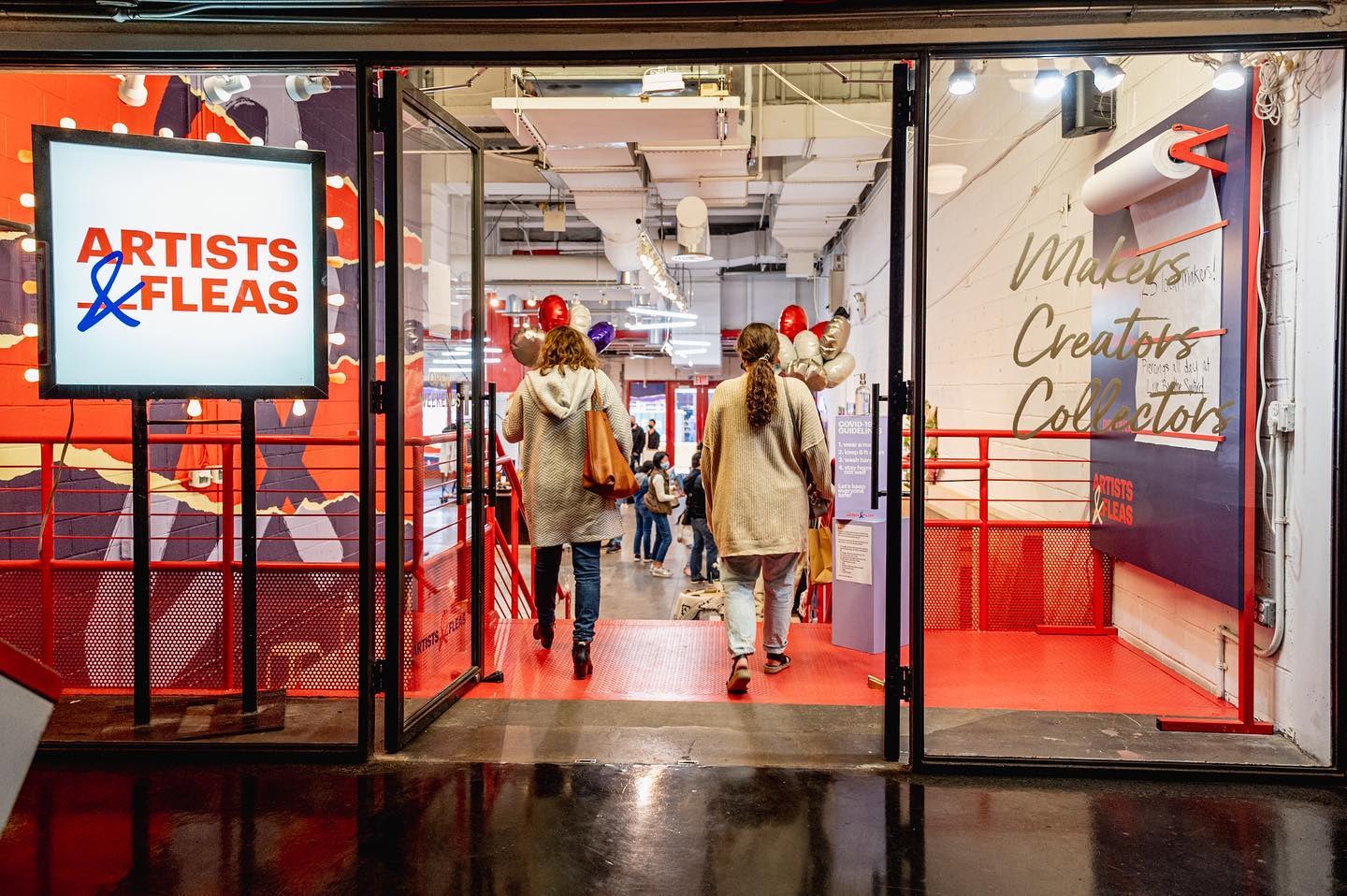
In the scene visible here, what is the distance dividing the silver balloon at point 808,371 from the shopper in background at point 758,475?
1.75 metres

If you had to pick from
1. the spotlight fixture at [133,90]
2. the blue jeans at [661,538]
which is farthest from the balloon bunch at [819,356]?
the blue jeans at [661,538]

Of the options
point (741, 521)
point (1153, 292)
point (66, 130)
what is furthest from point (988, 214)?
point (66, 130)

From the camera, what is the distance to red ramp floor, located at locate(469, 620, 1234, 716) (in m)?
3.57

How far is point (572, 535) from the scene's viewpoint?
3.77 meters

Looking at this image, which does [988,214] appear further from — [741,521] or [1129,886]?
[1129,886]

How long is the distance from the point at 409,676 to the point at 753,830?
179 centimetres

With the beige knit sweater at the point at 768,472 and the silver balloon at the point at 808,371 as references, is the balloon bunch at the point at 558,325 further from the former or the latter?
the silver balloon at the point at 808,371

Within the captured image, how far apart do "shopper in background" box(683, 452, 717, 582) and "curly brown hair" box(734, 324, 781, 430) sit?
3.09 metres

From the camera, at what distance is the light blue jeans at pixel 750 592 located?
12.1 feet

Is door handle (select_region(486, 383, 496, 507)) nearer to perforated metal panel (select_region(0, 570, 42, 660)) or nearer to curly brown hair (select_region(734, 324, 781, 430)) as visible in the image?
curly brown hair (select_region(734, 324, 781, 430))

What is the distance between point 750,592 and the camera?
3758 mm

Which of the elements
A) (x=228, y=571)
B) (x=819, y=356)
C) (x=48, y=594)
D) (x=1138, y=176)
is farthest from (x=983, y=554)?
(x=48, y=594)

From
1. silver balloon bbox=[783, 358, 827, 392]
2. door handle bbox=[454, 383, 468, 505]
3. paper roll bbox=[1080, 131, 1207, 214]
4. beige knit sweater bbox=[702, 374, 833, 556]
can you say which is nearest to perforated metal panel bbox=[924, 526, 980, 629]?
silver balloon bbox=[783, 358, 827, 392]

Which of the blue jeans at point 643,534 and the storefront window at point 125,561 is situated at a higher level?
the storefront window at point 125,561
